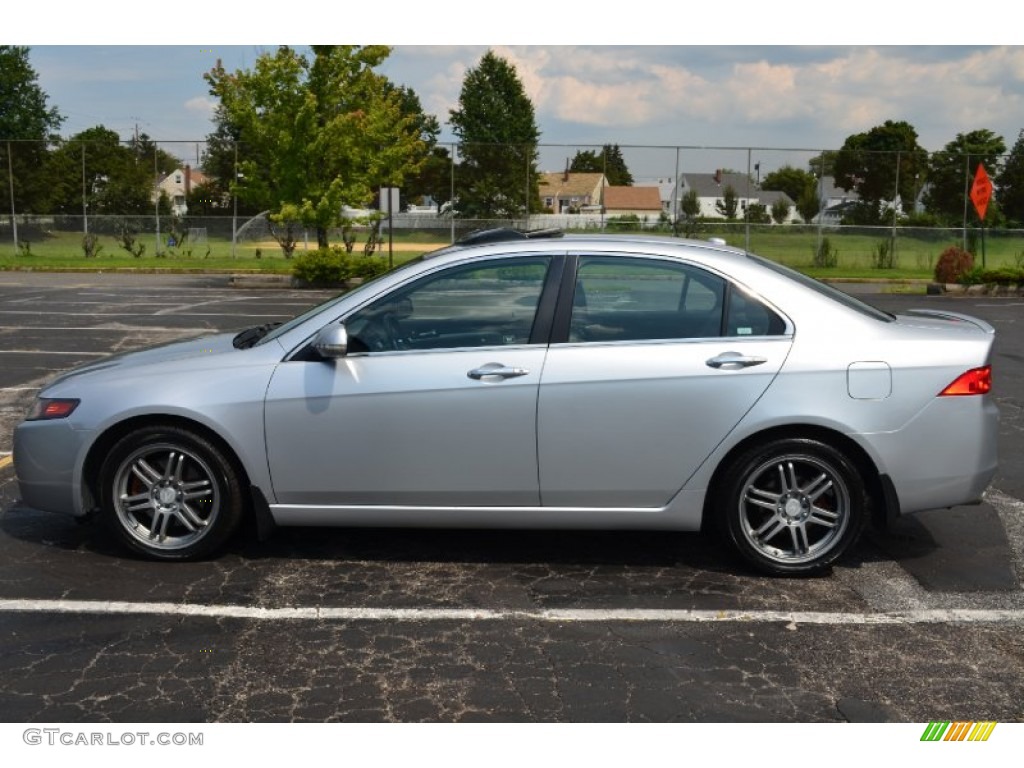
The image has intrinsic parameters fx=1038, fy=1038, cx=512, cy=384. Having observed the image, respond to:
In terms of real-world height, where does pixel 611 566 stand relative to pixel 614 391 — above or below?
below

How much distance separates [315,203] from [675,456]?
22.3 meters

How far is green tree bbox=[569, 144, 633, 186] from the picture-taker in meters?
31.3

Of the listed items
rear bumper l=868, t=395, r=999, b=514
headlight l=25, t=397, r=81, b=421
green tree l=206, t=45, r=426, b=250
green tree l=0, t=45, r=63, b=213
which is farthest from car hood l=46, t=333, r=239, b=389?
green tree l=0, t=45, r=63, b=213

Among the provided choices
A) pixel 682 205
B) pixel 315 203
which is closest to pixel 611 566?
pixel 315 203

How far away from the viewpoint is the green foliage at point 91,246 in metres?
35.3

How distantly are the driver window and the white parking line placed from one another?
1259 millimetres

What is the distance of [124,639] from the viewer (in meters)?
4.26

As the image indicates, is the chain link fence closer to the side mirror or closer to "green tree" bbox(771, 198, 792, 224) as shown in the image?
"green tree" bbox(771, 198, 792, 224)

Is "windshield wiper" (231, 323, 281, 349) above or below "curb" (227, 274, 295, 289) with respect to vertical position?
above

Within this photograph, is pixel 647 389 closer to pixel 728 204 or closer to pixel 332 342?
pixel 332 342

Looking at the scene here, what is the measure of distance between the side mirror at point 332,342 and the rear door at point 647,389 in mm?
955

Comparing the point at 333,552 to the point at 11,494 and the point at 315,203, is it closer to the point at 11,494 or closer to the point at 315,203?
the point at 11,494

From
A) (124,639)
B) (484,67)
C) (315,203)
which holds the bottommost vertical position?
(124,639)
